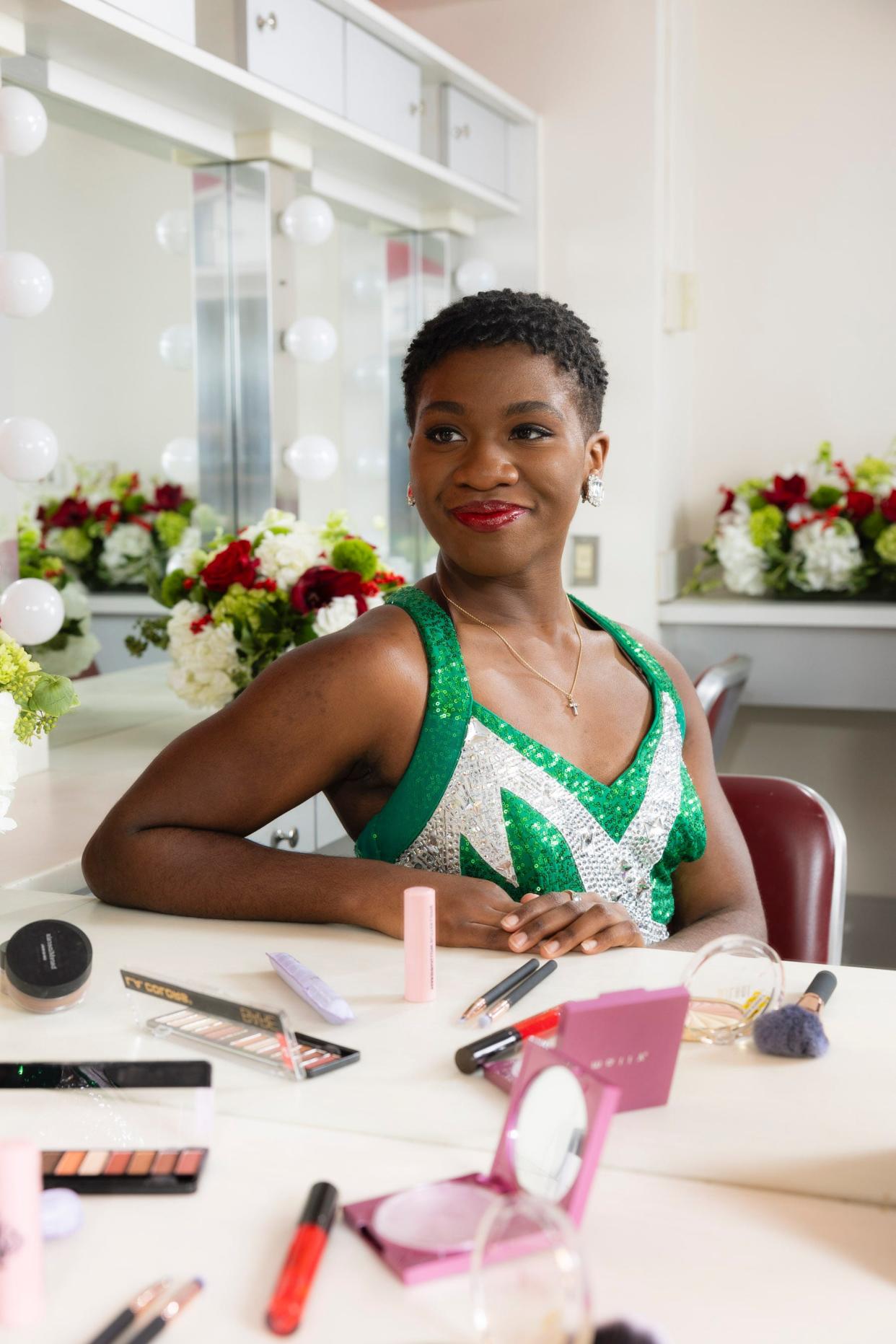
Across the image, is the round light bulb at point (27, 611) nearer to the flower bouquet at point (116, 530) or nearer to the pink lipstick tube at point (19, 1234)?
the flower bouquet at point (116, 530)

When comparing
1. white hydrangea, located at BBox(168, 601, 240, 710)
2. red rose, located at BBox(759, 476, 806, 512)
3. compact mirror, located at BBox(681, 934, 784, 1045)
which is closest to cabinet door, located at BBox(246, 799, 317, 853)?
white hydrangea, located at BBox(168, 601, 240, 710)

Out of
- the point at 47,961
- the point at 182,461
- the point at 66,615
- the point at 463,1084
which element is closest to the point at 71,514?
the point at 66,615

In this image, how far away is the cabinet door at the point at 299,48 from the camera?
2207mm

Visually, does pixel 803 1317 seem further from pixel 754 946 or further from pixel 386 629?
pixel 386 629

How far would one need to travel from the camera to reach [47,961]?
3.45 ft

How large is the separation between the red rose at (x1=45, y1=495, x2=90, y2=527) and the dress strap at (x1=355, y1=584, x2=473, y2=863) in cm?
115

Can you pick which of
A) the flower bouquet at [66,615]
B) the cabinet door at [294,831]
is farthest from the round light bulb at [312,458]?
the cabinet door at [294,831]

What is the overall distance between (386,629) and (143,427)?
4.36 feet

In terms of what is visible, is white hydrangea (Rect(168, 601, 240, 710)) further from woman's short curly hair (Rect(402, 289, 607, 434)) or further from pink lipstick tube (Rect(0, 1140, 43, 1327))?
pink lipstick tube (Rect(0, 1140, 43, 1327))

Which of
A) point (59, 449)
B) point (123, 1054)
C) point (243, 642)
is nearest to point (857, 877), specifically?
point (243, 642)

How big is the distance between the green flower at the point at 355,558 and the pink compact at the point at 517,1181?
5.26 ft

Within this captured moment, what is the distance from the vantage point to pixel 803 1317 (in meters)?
0.67

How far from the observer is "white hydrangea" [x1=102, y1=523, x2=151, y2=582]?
251 cm

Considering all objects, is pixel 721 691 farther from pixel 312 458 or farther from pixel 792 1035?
pixel 792 1035
